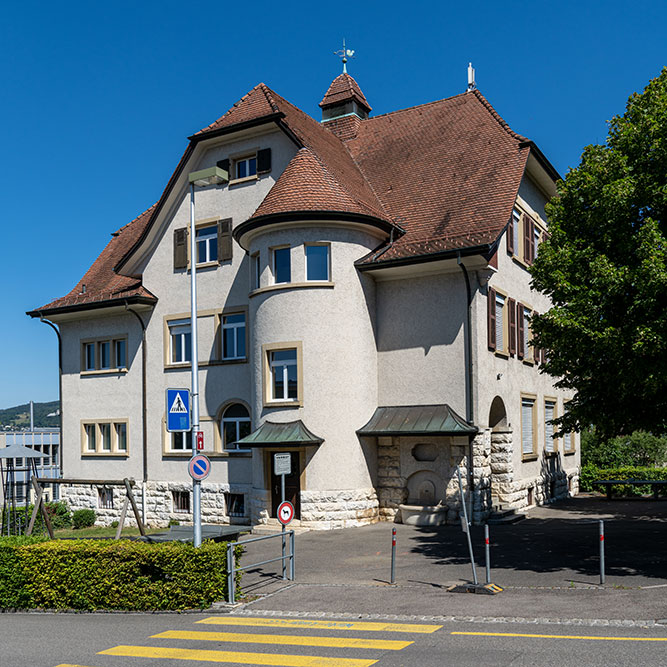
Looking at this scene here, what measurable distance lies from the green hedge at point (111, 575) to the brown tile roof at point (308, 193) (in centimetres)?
1234

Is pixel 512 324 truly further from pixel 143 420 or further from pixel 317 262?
pixel 143 420

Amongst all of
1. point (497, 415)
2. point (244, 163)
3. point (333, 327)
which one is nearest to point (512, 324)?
point (497, 415)

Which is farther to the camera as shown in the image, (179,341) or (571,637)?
(179,341)

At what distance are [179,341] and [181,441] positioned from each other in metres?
3.55

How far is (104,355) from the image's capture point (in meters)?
31.0

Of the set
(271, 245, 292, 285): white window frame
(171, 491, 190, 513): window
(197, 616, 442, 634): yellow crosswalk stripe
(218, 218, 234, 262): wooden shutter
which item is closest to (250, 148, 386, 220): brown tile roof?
(271, 245, 292, 285): white window frame

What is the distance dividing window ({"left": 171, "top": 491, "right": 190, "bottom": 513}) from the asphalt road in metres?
15.6

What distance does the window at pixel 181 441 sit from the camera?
92.8ft

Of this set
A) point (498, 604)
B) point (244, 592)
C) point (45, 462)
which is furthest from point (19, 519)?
point (45, 462)

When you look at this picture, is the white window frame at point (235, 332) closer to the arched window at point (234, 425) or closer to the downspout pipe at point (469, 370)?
the arched window at point (234, 425)

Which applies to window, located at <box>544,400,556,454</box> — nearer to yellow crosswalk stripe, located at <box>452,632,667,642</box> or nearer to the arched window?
the arched window

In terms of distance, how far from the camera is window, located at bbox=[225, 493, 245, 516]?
2664 centimetres

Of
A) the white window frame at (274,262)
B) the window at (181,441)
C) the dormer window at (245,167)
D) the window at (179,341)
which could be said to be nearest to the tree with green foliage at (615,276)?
the white window frame at (274,262)

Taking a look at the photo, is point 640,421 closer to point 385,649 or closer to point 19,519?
point 385,649
